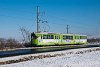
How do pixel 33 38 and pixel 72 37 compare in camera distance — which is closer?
pixel 33 38

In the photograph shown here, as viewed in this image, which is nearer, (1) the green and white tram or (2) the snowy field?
(2) the snowy field

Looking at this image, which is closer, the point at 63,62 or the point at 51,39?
the point at 63,62

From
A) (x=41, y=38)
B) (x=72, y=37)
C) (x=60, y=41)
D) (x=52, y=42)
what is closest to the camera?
(x=41, y=38)

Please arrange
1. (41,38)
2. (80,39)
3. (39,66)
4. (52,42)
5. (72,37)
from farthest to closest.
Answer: (80,39) < (72,37) < (52,42) < (41,38) < (39,66)

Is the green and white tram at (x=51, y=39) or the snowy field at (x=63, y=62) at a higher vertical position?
the green and white tram at (x=51, y=39)

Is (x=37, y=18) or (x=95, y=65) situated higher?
(x=37, y=18)

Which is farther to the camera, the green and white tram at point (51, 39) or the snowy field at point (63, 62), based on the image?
the green and white tram at point (51, 39)

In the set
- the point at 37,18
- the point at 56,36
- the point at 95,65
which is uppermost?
the point at 37,18

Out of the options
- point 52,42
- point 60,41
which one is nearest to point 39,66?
point 52,42

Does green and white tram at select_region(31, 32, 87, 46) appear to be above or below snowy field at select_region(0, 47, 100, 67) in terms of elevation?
above

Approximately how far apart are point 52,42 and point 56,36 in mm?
1668

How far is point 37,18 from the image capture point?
49.8m

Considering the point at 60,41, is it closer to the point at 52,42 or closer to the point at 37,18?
the point at 52,42

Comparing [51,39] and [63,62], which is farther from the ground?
[51,39]
